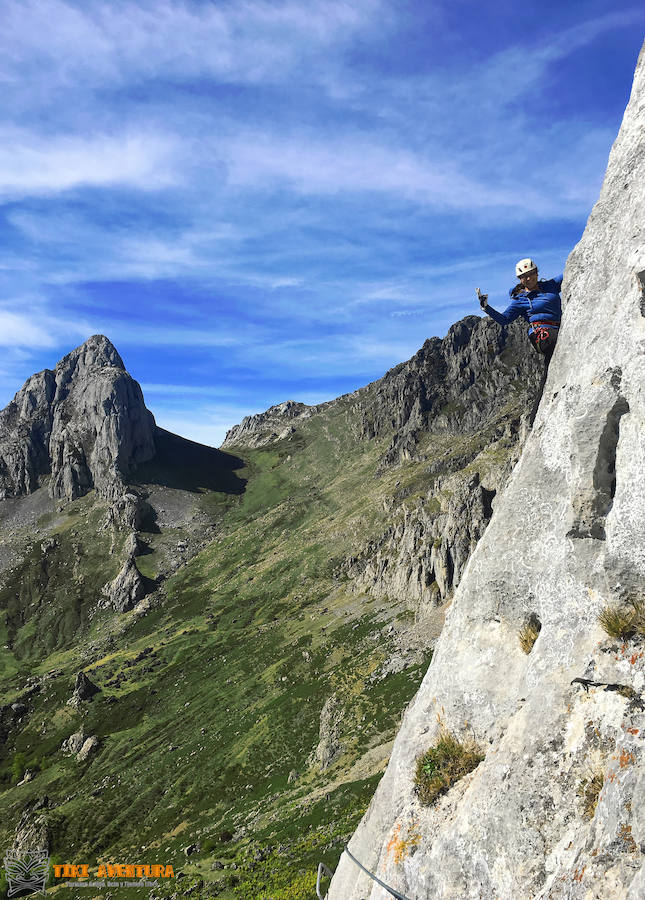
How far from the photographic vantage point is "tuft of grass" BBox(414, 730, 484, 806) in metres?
10.8

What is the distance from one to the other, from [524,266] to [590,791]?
41.9ft

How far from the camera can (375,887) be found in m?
11.6

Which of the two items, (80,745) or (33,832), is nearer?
(33,832)

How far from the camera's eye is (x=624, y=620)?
8539 millimetres

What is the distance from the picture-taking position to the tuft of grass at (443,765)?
1079cm

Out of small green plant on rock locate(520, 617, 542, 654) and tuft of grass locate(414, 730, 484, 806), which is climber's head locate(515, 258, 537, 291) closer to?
small green plant on rock locate(520, 617, 542, 654)

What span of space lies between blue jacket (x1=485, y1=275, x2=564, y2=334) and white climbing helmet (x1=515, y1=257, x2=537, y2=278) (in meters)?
0.58

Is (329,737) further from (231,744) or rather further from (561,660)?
(561,660)

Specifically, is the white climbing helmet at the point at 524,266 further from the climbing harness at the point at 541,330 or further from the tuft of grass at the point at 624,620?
the tuft of grass at the point at 624,620

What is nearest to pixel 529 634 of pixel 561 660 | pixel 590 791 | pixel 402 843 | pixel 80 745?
pixel 561 660

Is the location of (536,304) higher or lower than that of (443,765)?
higher

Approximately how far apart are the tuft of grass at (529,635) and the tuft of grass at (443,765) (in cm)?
247

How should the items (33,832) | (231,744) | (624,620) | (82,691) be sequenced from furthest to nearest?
(82,691)
(231,744)
(33,832)
(624,620)

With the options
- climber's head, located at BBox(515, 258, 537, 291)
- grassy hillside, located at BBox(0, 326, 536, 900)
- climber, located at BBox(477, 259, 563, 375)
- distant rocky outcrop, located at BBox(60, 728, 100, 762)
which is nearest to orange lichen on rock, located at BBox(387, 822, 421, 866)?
climber, located at BBox(477, 259, 563, 375)
